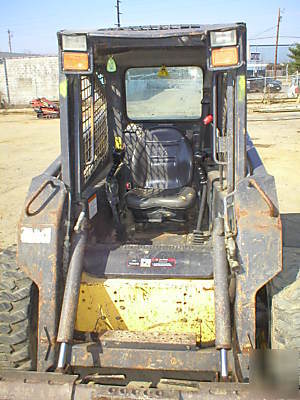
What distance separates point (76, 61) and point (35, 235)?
3.56 ft

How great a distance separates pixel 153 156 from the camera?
448 centimetres

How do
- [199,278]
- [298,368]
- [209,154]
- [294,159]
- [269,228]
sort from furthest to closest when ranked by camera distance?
[294,159], [209,154], [199,278], [269,228], [298,368]

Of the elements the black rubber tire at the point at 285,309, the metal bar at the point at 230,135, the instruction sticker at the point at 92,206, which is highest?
the metal bar at the point at 230,135

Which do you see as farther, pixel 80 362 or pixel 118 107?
pixel 118 107

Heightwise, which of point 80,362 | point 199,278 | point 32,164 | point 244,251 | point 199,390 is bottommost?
point 32,164

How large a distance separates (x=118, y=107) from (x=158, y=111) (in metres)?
0.41

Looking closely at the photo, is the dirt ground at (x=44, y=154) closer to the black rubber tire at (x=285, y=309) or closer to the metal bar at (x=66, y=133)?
the metal bar at (x=66, y=133)

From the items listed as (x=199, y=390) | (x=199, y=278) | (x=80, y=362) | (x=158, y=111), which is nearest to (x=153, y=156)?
(x=158, y=111)

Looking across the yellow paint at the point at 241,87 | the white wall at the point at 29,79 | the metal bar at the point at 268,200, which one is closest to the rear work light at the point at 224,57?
the yellow paint at the point at 241,87

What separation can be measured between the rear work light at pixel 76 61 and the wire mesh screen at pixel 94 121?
71 centimetres

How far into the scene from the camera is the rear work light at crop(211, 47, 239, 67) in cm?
265

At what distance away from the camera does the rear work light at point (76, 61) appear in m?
2.73

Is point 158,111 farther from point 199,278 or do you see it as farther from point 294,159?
point 294,159

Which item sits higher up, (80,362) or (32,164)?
(80,362)
